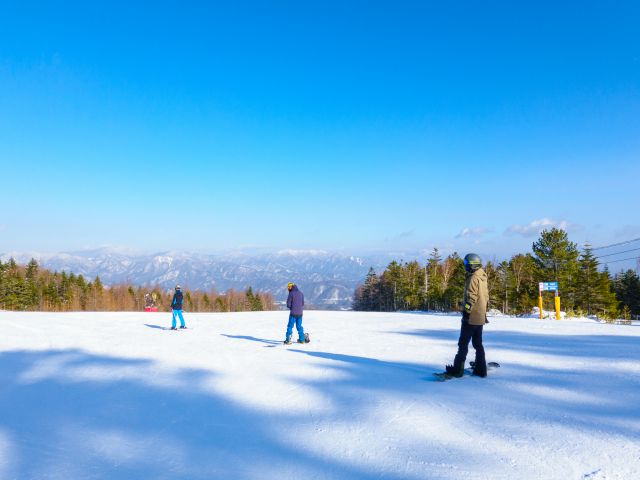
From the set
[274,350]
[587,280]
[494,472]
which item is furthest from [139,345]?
[587,280]

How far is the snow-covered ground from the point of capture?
380cm

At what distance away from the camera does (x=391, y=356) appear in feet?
30.3

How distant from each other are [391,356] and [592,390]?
4242 millimetres

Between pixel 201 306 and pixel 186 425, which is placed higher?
pixel 186 425

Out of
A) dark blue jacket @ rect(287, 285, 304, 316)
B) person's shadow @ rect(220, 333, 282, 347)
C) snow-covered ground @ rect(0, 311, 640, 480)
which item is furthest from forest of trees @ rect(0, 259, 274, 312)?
snow-covered ground @ rect(0, 311, 640, 480)

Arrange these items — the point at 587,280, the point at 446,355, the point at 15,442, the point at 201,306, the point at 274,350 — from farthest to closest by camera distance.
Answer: the point at 201,306 < the point at 587,280 < the point at 274,350 < the point at 446,355 < the point at 15,442

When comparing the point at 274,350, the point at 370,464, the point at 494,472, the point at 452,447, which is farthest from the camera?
the point at 274,350

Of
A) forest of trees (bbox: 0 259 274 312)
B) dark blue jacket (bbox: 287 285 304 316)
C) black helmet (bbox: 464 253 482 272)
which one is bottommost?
forest of trees (bbox: 0 259 274 312)

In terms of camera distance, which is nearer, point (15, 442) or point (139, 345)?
point (15, 442)

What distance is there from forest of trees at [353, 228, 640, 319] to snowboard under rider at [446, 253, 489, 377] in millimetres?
25428

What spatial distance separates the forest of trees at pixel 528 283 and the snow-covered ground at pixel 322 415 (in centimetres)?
2484

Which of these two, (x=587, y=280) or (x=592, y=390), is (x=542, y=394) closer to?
(x=592, y=390)

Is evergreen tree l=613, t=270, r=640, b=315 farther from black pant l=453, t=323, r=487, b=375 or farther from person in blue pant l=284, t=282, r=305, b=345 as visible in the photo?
black pant l=453, t=323, r=487, b=375

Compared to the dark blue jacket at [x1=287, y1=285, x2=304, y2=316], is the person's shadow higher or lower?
lower
